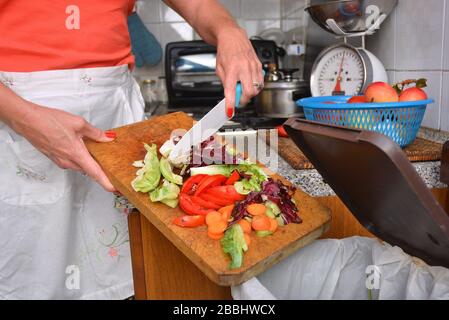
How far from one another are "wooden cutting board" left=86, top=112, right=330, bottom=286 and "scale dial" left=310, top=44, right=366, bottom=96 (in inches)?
22.1

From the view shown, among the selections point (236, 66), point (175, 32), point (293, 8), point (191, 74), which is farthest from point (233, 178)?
point (175, 32)

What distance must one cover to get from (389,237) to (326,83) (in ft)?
2.72

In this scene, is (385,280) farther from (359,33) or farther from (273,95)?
(273,95)

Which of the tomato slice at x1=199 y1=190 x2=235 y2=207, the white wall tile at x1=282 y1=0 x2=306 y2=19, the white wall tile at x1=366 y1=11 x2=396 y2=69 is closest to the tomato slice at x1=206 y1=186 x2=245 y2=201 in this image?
the tomato slice at x1=199 y1=190 x2=235 y2=207

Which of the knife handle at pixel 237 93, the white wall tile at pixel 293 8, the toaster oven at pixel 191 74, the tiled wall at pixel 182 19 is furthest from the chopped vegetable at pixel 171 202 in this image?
the tiled wall at pixel 182 19

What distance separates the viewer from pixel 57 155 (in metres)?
0.89

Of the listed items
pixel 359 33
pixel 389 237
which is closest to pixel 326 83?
pixel 359 33

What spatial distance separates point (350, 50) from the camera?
1.33m

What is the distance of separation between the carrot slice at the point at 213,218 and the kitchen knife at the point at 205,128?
0.17 metres

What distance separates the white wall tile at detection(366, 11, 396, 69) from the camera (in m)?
1.36

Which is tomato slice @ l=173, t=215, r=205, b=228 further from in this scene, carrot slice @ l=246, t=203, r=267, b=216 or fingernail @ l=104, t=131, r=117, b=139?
fingernail @ l=104, t=131, r=117, b=139

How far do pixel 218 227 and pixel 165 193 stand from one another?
0.12 meters

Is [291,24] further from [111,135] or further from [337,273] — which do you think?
[337,273]

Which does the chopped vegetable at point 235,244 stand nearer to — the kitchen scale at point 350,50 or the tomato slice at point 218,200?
the tomato slice at point 218,200
